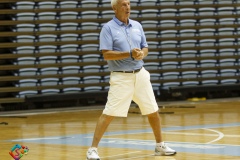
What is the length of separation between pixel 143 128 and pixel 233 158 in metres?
4.27

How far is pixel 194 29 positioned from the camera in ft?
62.0

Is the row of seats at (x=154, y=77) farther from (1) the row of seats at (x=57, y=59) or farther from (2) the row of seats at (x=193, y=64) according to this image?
(1) the row of seats at (x=57, y=59)

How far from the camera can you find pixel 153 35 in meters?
18.4

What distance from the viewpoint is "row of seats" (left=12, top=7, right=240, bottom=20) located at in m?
17.1

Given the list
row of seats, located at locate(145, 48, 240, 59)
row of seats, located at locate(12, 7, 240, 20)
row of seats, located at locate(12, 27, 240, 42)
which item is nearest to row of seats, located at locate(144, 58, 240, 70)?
row of seats, located at locate(145, 48, 240, 59)

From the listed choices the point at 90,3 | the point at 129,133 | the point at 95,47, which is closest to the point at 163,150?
the point at 129,133

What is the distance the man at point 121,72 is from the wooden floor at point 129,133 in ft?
1.79

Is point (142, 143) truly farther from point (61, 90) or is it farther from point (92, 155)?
point (61, 90)

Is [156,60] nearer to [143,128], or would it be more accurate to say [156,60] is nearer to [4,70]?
[4,70]

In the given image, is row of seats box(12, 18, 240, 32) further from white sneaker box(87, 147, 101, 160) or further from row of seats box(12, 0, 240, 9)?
white sneaker box(87, 147, 101, 160)

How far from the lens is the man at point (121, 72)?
666 centimetres

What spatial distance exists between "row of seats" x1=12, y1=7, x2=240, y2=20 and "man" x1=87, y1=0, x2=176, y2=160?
416 inches

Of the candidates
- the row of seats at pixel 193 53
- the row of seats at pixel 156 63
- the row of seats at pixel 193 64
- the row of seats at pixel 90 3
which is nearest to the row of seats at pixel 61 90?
the row of seats at pixel 156 63

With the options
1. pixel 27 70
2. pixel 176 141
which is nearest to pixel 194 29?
pixel 27 70
